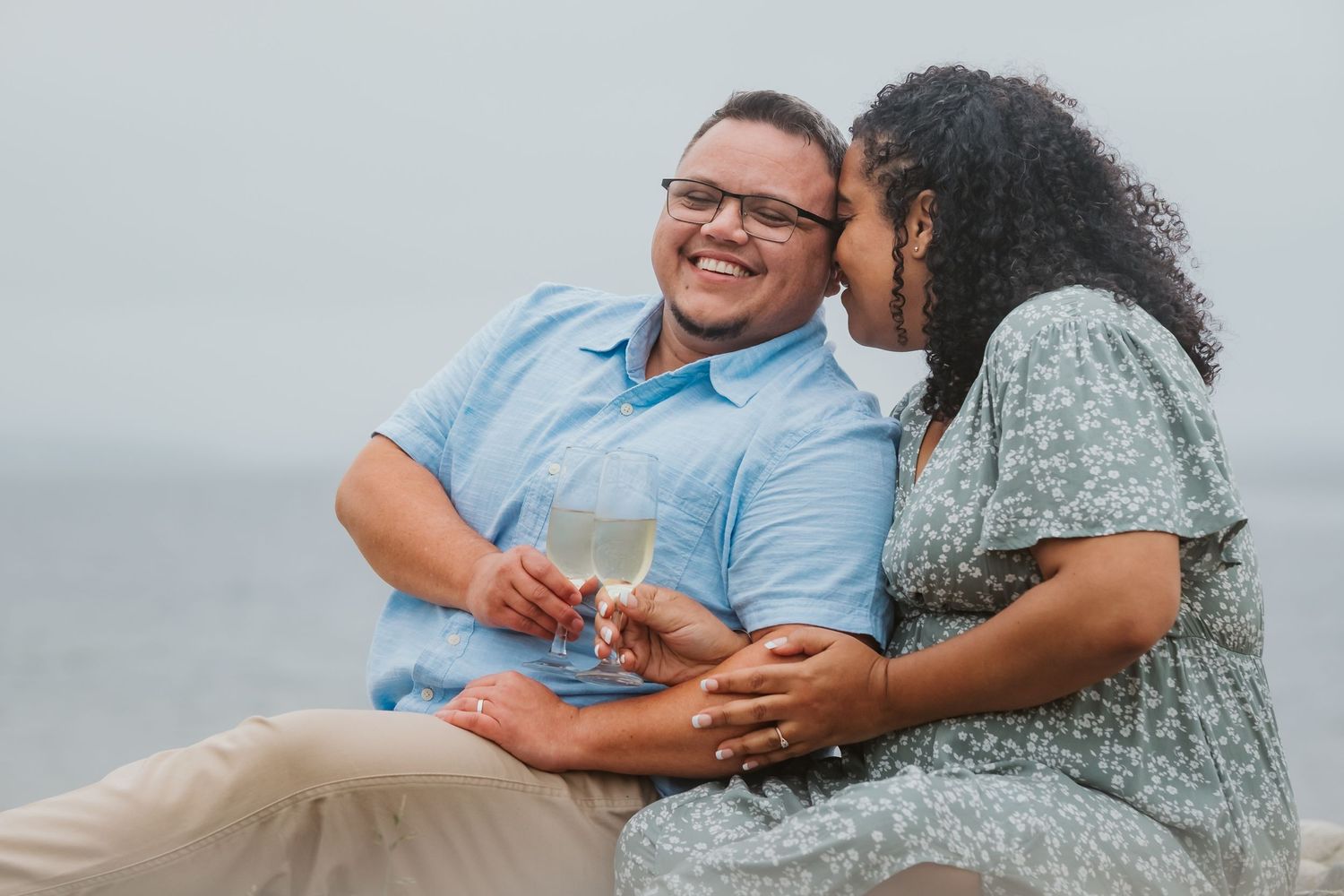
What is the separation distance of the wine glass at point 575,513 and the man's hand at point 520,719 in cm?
28

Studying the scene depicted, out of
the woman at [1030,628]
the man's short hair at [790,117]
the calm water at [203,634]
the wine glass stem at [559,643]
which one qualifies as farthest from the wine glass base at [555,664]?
the calm water at [203,634]

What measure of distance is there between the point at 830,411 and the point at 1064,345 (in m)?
0.74

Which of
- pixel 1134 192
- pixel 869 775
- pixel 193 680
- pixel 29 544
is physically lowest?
pixel 29 544

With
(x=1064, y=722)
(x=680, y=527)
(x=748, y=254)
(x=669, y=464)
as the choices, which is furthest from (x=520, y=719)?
(x=748, y=254)

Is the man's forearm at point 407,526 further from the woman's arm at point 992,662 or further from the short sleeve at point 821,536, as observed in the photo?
the woman's arm at point 992,662

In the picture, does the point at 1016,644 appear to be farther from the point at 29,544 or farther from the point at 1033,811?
the point at 29,544

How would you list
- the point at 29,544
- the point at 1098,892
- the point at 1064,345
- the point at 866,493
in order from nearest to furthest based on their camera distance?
the point at 1098,892
the point at 1064,345
the point at 866,493
the point at 29,544

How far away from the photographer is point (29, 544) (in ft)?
72.9

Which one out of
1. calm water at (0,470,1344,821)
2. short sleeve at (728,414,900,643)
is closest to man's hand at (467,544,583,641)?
short sleeve at (728,414,900,643)

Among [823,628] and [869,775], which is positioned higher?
[823,628]

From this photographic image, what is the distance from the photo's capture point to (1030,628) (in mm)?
2258

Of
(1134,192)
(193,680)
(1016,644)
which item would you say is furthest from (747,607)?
(193,680)

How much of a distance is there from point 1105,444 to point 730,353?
3.60 feet

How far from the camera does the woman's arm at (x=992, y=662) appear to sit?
219 cm
